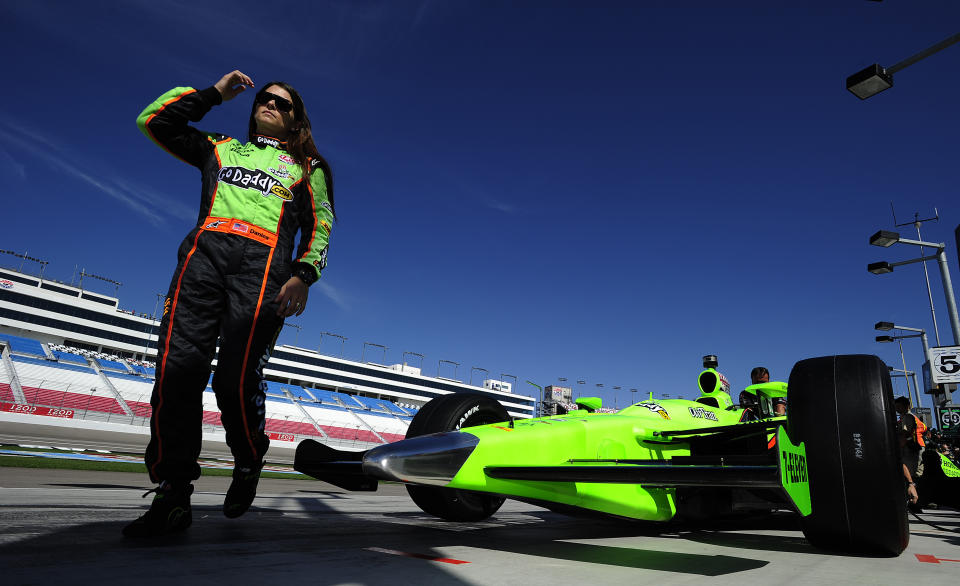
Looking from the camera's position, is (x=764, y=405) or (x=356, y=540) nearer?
(x=356, y=540)

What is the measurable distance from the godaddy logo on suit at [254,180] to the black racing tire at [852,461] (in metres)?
2.79

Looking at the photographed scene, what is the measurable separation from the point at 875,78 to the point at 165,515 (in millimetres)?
8208

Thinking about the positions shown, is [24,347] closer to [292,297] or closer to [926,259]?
[292,297]

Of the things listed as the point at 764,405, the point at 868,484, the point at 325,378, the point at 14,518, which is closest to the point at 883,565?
the point at 868,484

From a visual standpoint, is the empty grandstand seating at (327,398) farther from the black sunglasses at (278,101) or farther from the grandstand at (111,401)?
the black sunglasses at (278,101)

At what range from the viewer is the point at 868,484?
8.59 ft

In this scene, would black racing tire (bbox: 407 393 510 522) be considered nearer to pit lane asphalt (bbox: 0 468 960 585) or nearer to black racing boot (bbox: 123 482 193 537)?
pit lane asphalt (bbox: 0 468 960 585)

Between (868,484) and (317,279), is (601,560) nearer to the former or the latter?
(868,484)

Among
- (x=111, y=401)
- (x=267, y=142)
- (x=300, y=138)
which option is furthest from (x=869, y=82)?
(x=111, y=401)

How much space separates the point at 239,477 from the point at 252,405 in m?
0.32

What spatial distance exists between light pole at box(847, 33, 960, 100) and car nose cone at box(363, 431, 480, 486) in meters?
7.05

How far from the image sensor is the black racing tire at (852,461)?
2627 mm

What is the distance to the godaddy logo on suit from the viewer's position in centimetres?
252

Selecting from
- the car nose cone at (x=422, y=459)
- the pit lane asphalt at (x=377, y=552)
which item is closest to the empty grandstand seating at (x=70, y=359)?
the pit lane asphalt at (x=377, y=552)
